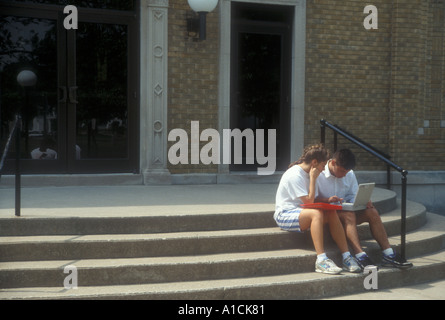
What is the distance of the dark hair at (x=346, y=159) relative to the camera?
5224 mm

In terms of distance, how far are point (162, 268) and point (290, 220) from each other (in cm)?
136

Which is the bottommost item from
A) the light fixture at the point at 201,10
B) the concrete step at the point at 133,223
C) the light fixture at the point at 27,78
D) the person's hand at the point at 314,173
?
the concrete step at the point at 133,223

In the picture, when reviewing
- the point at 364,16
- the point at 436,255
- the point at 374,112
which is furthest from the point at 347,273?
the point at 364,16

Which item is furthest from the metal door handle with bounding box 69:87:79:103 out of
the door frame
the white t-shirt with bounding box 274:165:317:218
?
the white t-shirt with bounding box 274:165:317:218

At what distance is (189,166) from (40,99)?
2.39m

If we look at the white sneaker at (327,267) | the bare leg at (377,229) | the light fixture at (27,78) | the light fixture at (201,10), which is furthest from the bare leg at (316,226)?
the light fixture at (27,78)

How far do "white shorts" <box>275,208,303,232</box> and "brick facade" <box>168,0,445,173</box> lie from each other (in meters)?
3.65

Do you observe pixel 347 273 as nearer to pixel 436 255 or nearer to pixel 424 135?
pixel 436 255

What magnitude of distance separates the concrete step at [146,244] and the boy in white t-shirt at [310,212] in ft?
0.77

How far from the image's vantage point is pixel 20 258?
489 cm

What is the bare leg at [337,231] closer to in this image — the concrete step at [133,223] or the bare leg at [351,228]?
the bare leg at [351,228]

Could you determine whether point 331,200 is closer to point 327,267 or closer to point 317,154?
point 317,154
